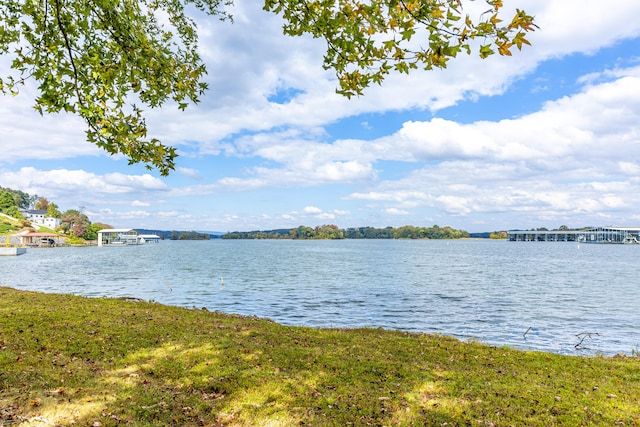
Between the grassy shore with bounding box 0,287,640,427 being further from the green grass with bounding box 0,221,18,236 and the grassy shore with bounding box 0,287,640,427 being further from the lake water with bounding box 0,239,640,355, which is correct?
the green grass with bounding box 0,221,18,236

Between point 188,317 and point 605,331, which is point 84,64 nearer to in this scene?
point 188,317

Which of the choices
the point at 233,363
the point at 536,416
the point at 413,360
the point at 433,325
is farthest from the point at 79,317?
the point at 433,325

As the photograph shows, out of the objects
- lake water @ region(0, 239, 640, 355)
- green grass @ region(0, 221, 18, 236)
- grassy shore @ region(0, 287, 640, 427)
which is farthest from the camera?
green grass @ region(0, 221, 18, 236)

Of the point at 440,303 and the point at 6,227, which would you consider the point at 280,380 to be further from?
the point at 6,227

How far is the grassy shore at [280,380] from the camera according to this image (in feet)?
23.0

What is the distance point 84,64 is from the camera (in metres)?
6.85

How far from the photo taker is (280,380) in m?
8.68

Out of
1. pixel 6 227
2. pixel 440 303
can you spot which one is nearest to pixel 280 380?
pixel 440 303

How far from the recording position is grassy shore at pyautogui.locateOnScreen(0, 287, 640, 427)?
700 cm

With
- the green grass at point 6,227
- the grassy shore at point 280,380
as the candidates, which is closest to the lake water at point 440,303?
the grassy shore at point 280,380

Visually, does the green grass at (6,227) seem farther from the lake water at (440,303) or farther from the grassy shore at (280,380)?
the grassy shore at (280,380)

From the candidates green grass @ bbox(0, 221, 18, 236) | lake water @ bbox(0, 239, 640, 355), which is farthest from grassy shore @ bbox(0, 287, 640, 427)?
green grass @ bbox(0, 221, 18, 236)

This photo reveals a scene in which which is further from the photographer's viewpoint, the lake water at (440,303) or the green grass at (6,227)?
the green grass at (6,227)

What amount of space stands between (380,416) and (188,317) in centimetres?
1128
